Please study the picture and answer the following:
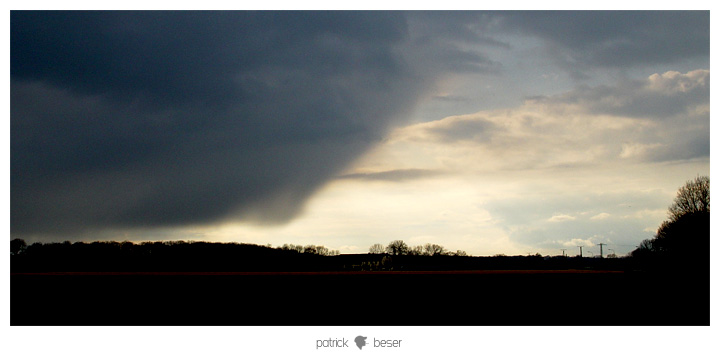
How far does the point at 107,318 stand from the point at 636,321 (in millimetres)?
11200

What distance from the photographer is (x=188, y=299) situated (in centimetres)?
1461
